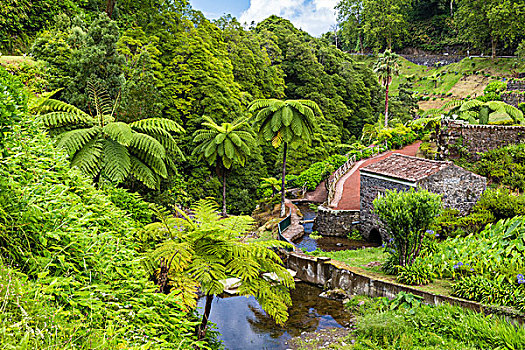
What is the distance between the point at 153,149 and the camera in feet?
26.1

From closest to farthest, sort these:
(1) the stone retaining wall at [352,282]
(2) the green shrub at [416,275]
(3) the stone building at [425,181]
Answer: (1) the stone retaining wall at [352,282]
(2) the green shrub at [416,275]
(3) the stone building at [425,181]

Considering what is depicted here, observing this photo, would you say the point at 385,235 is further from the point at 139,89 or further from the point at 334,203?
the point at 139,89

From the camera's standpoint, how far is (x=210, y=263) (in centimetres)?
485

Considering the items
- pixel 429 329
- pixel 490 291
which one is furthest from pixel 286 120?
pixel 429 329

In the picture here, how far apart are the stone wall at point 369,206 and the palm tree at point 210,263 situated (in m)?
9.48

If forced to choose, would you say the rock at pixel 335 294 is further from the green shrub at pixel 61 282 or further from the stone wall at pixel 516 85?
the stone wall at pixel 516 85

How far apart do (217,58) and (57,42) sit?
1462 cm

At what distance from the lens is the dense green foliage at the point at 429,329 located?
589 cm

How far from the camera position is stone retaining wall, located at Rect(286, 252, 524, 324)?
7125 mm

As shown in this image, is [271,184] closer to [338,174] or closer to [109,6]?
[338,174]

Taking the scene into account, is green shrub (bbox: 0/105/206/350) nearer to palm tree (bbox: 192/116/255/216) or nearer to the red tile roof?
the red tile roof

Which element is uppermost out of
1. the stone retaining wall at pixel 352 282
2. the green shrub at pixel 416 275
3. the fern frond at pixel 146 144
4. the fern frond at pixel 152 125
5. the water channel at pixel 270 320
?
the fern frond at pixel 152 125

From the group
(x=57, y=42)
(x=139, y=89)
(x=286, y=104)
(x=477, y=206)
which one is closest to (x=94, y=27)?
(x=57, y=42)

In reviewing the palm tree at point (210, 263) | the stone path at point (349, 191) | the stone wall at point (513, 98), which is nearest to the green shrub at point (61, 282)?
the palm tree at point (210, 263)
